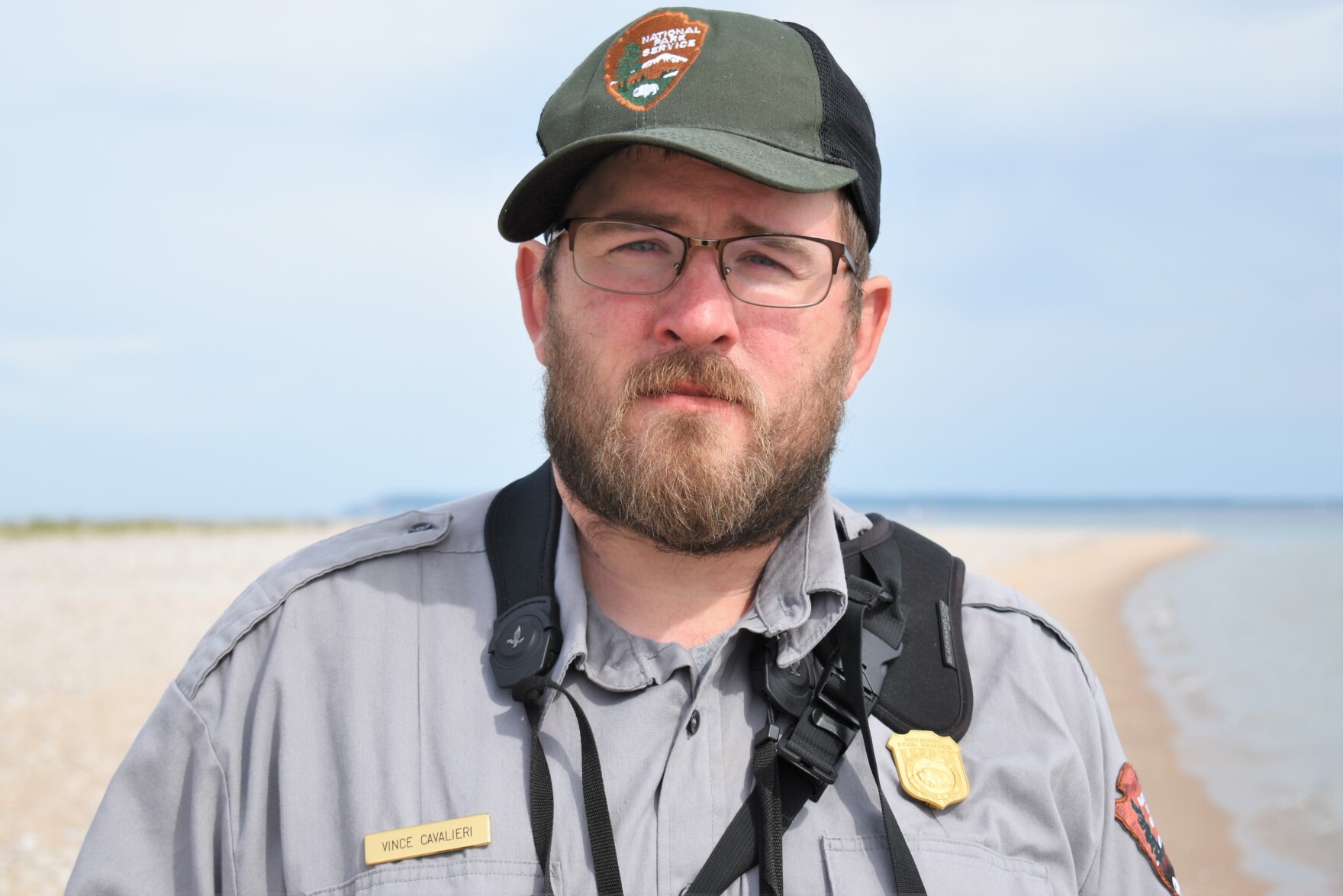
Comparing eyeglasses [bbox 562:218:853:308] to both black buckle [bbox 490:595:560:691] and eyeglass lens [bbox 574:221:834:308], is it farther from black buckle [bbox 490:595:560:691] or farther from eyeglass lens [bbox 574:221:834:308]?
black buckle [bbox 490:595:560:691]

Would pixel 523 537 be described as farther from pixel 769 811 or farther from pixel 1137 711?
pixel 1137 711

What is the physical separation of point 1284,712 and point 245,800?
11.8 meters

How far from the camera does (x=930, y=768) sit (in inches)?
79.6

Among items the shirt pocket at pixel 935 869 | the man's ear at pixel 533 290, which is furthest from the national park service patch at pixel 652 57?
the shirt pocket at pixel 935 869

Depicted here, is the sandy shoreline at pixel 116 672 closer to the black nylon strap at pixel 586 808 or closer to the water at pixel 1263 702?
the water at pixel 1263 702

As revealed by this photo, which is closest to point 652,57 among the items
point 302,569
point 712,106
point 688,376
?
point 712,106

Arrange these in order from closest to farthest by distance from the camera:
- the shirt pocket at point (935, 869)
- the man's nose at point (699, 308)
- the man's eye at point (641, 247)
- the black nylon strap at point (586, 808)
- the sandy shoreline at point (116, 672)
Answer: the black nylon strap at point (586, 808) → the shirt pocket at point (935, 869) → the man's nose at point (699, 308) → the man's eye at point (641, 247) → the sandy shoreline at point (116, 672)

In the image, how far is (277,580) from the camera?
211 centimetres

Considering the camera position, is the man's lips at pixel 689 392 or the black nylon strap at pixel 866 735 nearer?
the black nylon strap at pixel 866 735

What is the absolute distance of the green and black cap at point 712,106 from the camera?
2.03 meters

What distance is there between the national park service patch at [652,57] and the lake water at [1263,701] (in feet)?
22.0

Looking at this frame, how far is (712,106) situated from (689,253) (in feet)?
0.97

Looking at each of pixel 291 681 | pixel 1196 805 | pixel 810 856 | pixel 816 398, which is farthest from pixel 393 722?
pixel 1196 805

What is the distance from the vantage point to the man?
1.87 m
